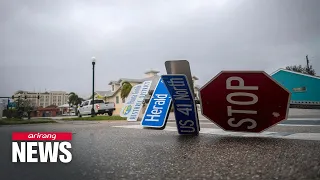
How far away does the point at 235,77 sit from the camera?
3.72 metres

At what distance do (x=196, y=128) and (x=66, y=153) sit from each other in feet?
9.51

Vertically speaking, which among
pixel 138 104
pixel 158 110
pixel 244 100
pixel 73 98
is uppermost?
pixel 244 100

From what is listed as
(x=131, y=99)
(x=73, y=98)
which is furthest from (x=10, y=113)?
(x=73, y=98)

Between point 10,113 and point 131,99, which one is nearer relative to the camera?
point 131,99

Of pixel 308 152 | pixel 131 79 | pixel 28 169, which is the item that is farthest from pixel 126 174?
pixel 131 79

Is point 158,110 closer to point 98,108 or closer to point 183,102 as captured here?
point 183,102

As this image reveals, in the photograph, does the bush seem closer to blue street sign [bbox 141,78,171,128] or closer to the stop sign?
blue street sign [bbox 141,78,171,128]

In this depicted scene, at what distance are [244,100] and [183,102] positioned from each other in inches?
50.8

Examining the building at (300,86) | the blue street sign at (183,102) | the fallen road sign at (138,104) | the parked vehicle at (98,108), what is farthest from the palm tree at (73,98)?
the building at (300,86)

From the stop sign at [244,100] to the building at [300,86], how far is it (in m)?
0.51

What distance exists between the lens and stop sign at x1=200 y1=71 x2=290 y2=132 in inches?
140

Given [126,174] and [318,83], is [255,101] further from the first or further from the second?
[126,174]

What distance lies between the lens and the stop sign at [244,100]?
3.56 m

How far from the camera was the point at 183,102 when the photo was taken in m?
4.59
